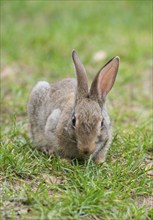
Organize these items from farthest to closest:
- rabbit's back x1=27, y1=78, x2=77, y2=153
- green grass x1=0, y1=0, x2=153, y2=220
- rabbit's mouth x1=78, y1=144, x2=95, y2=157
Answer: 1. rabbit's back x1=27, y1=78, x2=77, y2=153
2. rabbit's mouth x1=78, y1=144, x2=95, y2=157
3. green grass x1=0, y1=0, x2=153, y2=220

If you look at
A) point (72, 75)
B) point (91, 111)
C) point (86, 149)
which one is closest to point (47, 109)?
point (91, 111)

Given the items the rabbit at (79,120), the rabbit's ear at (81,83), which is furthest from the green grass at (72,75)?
the rabbit's ear at (81,83)

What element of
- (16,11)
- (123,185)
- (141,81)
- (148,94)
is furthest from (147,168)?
(16,11)

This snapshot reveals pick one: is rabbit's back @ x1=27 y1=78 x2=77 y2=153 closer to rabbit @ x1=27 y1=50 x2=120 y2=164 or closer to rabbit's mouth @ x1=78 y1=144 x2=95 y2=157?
rabbit @ x1=27 y1=50 x2=120 y2=164

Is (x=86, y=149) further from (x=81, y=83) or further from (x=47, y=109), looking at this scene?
(x=47, y=109)

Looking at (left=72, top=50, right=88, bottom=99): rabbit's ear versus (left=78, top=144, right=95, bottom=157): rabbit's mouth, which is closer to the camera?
(left=78, top=144, right=95, bottom=157): rabbit's mouth

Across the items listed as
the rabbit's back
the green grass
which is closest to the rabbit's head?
the green grass

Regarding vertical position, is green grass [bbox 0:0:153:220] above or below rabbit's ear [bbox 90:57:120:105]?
below

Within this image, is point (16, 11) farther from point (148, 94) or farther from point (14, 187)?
point (14, 187)
